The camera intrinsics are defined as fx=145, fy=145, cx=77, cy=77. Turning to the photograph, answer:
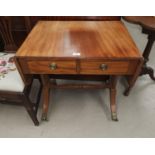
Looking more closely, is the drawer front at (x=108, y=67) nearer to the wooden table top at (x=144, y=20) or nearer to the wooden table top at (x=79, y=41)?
the wooden table top at (x=79, y=41)

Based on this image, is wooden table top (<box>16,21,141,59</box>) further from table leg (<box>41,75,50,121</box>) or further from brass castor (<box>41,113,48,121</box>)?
brass castor (<box>41,113,48,121</box>)

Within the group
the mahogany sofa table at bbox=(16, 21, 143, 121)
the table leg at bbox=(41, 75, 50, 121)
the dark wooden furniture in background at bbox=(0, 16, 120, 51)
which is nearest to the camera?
the mahogany sofa table at bbox=(16, 21, 143, 121)

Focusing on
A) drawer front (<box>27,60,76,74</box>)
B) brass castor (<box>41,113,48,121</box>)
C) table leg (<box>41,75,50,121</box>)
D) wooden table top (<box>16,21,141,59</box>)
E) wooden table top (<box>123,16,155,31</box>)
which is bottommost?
brass castor (<box>41,113,48,121</box>)

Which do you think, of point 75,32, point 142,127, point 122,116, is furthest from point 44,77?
point 142,127

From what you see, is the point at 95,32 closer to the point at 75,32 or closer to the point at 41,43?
the point at 75,32

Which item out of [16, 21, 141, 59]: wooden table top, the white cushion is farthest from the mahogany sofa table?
the white cushion

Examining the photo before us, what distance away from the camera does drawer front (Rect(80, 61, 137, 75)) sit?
33.5 inches

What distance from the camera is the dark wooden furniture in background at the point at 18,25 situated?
4.00 feet

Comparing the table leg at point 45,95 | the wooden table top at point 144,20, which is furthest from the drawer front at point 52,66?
the wooden table top at point 144,20

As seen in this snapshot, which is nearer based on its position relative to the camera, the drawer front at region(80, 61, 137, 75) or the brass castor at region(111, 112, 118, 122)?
the drawer front at region(80, 61, 137, 75)

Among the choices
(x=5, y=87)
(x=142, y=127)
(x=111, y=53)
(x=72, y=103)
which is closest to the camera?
(x=111, y=53)

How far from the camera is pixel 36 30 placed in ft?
3.63

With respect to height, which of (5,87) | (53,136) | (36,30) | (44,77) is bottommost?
(53,136)

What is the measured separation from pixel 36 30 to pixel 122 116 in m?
1.06
